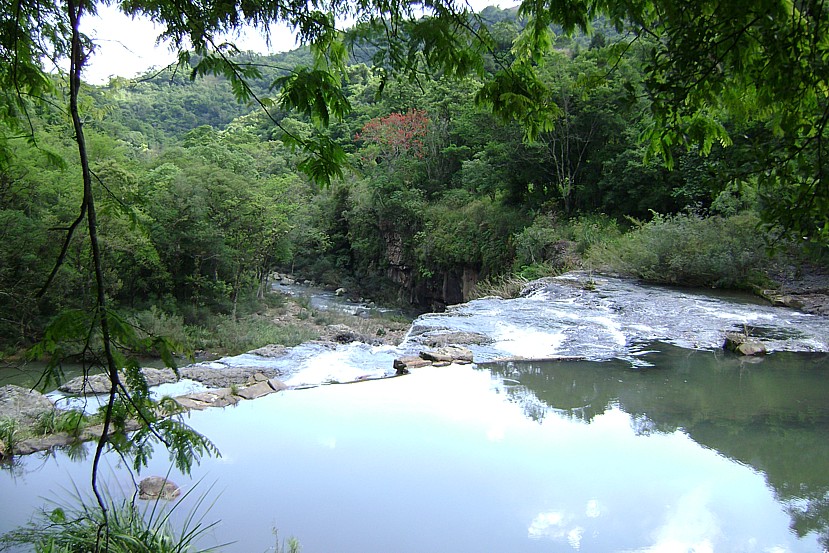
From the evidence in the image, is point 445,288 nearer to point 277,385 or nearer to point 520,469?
point 277,385

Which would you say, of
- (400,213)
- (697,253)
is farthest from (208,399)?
(400,213)

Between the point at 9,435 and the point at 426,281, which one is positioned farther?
the point at 426,281

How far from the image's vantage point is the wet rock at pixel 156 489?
164 inches

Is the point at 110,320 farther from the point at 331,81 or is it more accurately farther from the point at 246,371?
the point at 246,371

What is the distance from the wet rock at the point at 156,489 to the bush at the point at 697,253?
11.5m

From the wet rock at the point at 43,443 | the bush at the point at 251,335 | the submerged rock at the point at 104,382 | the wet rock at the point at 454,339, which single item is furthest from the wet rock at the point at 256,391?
the bush at the point at 251,335

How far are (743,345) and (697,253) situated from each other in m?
5.69

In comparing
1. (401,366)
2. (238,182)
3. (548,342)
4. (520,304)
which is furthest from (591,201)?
(401,366)

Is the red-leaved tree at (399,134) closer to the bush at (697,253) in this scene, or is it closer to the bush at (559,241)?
the bush at (559,241)

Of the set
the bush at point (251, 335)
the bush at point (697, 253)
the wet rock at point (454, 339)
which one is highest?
the bush at point (697, 253)

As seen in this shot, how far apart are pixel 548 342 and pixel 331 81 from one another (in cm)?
663

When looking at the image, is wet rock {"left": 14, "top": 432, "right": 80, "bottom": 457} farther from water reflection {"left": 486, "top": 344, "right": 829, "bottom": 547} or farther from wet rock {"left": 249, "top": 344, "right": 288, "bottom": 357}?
water reflection {"left": 486, "top": 344, "right": 829, "bottom": 547}

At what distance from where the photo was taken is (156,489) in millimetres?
4234

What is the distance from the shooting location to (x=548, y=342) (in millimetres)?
8664
